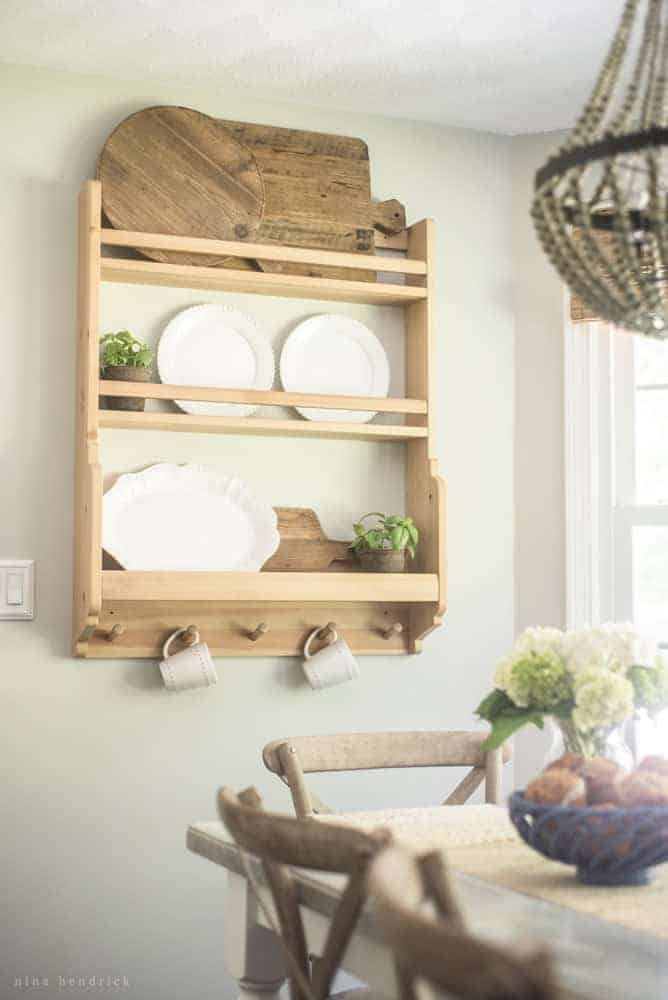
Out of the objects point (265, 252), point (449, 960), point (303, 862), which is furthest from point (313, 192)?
point (449, 960)

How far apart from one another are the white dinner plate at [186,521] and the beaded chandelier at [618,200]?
1481 millimetres

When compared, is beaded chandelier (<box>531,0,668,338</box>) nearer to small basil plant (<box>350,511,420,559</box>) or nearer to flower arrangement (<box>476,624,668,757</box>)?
flower arrangement (<box>476,624,668,757</box>)

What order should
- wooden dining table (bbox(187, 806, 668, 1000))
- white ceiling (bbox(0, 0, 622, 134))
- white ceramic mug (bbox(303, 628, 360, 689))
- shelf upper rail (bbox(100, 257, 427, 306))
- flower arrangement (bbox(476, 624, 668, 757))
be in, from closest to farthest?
1. wooden dining table (bbox(187, 806, 668, 1000))
2. flower arrangement (bbox(476, 624, 668, 757))
3. white ceiling (bbox(0, 0, 622, 134))
4. shelf upper rail (bbox(100, 257, 427, 306))
5. white ceramic mug (bbox(303, 628, 360, 689))

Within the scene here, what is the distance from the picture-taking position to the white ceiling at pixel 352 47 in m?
2.60

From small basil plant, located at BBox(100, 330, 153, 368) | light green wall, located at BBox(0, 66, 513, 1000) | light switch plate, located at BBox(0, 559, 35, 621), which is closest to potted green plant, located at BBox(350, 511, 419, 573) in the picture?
light green wall, located at BBox(0, 66, 513, 1000)

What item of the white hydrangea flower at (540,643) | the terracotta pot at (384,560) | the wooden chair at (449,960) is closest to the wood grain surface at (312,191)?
the terracotta pot at (384,560)

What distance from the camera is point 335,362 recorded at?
10.3 ft

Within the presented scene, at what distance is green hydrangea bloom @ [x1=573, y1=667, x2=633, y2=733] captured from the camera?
5.65 ft

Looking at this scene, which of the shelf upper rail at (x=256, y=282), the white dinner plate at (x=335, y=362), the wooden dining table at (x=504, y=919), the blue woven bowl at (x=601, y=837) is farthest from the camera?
the white dinner plate at (x=335, y=362)

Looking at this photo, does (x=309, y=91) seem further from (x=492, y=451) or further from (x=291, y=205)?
(x=492, y=451)

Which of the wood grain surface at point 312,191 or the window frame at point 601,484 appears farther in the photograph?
the window frame at point 601,484

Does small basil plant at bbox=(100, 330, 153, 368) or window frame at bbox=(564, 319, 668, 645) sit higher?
small basil plant at bbox=(100, 330, 153, 368)

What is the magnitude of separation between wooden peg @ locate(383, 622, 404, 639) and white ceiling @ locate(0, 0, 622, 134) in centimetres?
130

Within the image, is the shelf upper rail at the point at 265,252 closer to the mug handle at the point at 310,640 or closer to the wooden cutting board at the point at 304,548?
the wooden cutting board at the point at 304,548
